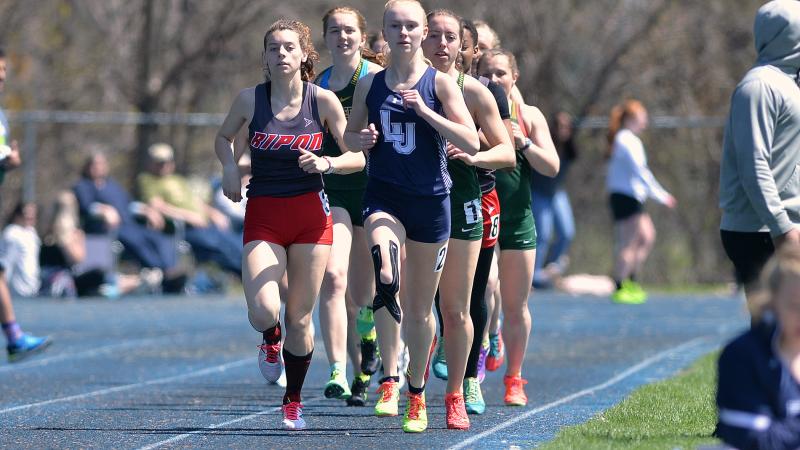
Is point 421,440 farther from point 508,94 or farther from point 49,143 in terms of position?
point 49,143

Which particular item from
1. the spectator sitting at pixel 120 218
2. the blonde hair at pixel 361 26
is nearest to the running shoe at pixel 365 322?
the blonde hair at pixel 361 26

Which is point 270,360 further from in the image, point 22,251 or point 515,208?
point 22,251

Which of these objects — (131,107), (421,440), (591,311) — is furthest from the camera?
(131,107)

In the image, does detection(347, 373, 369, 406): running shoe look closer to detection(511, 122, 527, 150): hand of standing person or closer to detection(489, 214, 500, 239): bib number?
detection(489, 214, 500, 239): bib number

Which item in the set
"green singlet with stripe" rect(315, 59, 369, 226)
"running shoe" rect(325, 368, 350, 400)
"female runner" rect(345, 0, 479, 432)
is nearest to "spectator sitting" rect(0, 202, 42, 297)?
"green singlet with stripe" rect(315, 59, 369, 226)

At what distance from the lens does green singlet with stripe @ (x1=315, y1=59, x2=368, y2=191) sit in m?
9.23

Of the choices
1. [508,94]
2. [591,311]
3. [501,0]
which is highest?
[501,0]

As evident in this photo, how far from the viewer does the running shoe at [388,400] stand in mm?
8547

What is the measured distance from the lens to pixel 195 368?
12.2 metres

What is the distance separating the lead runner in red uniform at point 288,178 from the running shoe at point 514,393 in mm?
1675

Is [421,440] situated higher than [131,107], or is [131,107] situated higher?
[131,107]

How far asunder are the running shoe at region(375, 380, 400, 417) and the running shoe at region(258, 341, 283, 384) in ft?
1.94

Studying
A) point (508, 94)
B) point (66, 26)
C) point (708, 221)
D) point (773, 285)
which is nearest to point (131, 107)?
point (66, 26)

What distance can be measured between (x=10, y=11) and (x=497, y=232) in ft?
59.9
